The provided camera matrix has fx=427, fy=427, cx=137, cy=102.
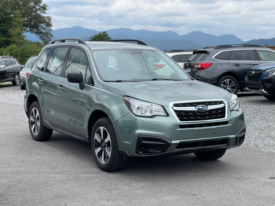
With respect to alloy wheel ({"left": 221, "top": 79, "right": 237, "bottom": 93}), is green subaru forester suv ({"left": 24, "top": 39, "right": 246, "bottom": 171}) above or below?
above

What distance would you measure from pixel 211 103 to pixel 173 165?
1.25m

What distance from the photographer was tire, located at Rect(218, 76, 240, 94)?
14984 mm

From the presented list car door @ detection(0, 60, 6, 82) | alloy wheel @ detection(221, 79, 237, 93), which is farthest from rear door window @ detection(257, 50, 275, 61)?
car door @ detection(0, 60, 6, 82)

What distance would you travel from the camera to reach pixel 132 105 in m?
5.25

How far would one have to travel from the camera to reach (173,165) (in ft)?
20.2

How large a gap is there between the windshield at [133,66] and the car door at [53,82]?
1.01 m

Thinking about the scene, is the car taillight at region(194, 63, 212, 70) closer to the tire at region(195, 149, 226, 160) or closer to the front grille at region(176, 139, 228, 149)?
the tire at region(195, 149, 226, 160)

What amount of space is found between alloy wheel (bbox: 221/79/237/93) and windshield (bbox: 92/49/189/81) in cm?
839

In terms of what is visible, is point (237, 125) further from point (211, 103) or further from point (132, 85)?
point (132, 85)

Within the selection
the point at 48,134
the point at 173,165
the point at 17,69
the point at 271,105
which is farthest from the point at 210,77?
the point at 17,69

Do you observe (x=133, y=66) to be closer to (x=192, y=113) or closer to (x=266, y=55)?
(x=192, y=113)

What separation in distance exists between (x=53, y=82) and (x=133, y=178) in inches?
101

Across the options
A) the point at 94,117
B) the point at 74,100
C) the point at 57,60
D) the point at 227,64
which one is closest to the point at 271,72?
the point at 227,64

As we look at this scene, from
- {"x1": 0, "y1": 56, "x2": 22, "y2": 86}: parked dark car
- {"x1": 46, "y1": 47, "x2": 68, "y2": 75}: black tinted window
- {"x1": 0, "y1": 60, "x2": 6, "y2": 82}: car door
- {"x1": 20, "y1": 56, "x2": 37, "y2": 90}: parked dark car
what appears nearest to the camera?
{"x1": 46, "y1": 47, "x2": 68, "y2": 75}: black tinted window
